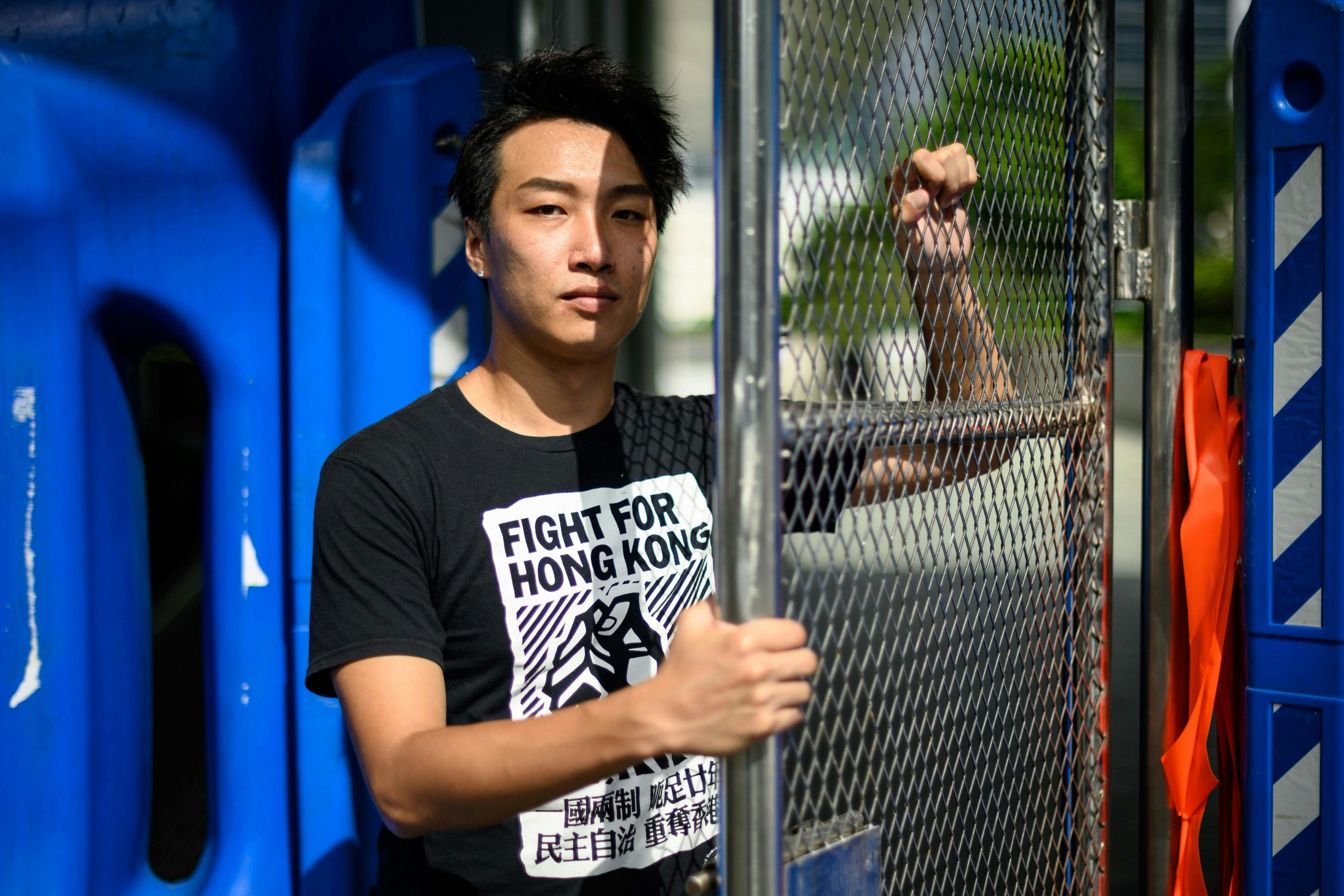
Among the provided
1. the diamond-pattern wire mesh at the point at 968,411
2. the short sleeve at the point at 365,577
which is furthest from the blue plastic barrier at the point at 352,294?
the diamond-pattern wire mesh at the point at 968,411

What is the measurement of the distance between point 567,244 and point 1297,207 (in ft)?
3.16

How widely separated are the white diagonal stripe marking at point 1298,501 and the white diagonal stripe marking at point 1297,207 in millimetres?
268

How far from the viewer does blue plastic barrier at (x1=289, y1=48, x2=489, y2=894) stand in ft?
6.18

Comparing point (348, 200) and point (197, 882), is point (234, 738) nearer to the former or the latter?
point (197, 882)

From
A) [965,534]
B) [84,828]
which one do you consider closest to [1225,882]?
[965,534]

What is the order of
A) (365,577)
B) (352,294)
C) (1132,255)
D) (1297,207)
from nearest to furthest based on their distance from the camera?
(365,577)
(1297,207)
(1132,255)
(352,294)

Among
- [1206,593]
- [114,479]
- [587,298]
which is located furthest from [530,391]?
[1206,593]

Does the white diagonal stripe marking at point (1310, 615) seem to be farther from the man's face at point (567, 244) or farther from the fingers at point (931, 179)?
the man's face at point (567, 244)

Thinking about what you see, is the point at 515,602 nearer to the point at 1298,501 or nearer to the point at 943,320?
the point at 943,320

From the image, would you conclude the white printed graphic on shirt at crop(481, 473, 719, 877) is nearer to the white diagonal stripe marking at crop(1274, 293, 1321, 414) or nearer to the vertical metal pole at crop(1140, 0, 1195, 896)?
the vertical metal pole at crop(1140, 0, 1195, 896)

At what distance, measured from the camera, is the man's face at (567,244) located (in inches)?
55.4

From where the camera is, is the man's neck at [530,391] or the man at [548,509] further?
the man's neck at [530,391]

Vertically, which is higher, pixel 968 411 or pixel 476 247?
pixel 476 247

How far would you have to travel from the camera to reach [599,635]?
1405 millimetres
